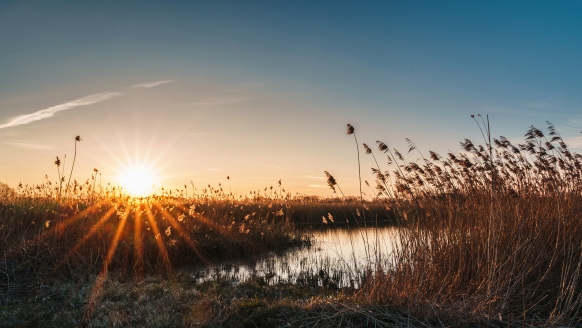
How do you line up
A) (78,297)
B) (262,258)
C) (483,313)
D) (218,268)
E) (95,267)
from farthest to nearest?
1. (262,258)
2. (218,268)
3. (95,267)
4. (78,297)
5. (483,313)

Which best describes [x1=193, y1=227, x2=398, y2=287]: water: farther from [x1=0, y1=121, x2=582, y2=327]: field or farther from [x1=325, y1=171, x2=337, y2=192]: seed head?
[x1=325, y1=171, x2=337, y2=192]: seed head

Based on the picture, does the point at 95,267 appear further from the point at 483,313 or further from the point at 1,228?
the point at 483,313

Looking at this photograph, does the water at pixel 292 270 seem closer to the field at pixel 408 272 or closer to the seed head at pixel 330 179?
the field at pixel 408 272

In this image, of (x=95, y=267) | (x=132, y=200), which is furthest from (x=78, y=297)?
(x=132, y=200)

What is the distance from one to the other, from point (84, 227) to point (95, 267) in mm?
1948

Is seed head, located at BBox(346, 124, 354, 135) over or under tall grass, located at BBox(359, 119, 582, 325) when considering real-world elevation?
over

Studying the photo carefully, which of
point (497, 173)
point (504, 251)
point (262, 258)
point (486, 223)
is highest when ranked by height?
point (497, 173)

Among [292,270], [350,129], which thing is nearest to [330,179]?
[350,129]

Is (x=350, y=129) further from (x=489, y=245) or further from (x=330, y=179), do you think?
(x=489, y=245)

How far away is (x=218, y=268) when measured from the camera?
10.7m

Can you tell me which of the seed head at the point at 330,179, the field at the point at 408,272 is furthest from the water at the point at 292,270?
the seed head at the point at 330,179

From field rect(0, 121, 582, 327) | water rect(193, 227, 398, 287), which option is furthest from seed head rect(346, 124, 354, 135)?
water rect(193, 227, 398, 287)

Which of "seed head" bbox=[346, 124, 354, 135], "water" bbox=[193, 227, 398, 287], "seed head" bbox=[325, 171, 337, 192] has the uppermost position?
"seed head" bbox=[346, 124, 354, 135]

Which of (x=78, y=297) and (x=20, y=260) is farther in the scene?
(x=20, y=260)
